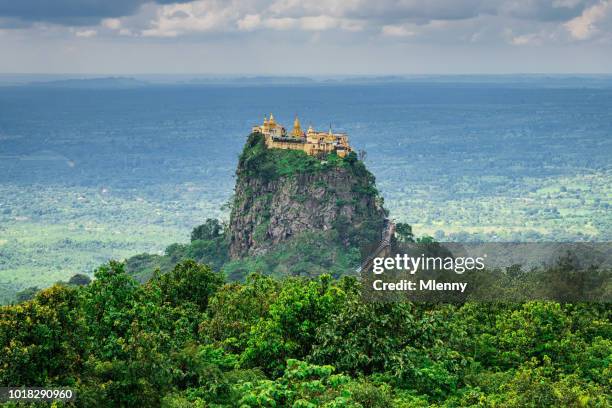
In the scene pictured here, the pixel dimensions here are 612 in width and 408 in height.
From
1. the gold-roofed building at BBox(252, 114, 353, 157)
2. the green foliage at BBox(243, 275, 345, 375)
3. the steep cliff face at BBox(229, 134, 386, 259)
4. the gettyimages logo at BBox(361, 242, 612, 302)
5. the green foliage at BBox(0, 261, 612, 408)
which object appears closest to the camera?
the green foliage at BBox(0, 261, 612, 408)

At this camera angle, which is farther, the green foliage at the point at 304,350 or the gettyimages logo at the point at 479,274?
the gettyimages logo at the point at 479,274

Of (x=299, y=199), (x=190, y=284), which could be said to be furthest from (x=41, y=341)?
(x=299, y=199)

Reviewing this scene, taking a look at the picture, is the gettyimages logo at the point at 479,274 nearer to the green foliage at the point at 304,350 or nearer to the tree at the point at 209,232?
the green foliage at the point at 304,350

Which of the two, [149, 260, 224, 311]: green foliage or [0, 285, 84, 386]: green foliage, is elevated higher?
[0, 285, 84, 386]: green foliage

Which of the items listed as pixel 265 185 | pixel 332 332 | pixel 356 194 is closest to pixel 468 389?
pixel 332 332

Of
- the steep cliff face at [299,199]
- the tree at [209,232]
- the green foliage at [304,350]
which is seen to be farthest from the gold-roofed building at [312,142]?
the green foliage at [304,350]

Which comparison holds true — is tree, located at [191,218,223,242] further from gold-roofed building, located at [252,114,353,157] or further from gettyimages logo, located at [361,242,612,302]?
gettyimages logo, located at [361,242,612,302]

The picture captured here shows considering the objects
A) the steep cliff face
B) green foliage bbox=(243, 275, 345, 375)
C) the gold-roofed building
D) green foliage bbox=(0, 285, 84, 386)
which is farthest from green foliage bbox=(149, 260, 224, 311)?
the gold-roofed building

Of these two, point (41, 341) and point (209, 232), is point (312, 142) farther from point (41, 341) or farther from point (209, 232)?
point (41, 341)

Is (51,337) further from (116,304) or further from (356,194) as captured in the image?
(356,194)
